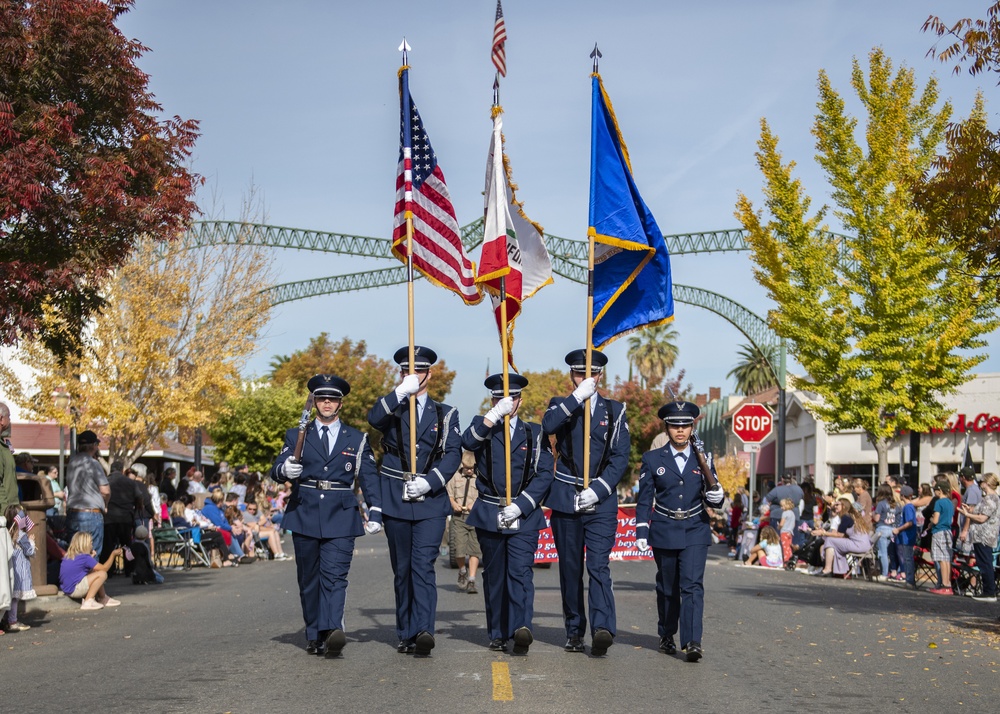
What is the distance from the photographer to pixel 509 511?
30.1ft

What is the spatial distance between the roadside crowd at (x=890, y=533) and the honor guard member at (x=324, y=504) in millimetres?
10358

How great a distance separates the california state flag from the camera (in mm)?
10398

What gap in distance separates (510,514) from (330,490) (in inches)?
54.3

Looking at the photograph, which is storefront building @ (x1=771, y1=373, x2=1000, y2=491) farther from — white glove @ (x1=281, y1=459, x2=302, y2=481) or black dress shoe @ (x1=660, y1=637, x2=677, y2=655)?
white glove @ (x1=281, y1=459, x2=302, y2=481)

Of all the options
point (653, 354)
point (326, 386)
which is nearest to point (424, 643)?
point (326, 386)

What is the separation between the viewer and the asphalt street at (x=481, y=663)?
296 inches

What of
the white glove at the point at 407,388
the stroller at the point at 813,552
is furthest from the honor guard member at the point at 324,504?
the stroller at the point at 813,552

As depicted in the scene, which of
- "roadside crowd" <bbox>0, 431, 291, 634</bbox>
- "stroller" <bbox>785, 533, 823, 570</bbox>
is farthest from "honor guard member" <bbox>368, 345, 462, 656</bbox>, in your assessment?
"stroller" <bbox>785, 533, 823, 570</bbox>

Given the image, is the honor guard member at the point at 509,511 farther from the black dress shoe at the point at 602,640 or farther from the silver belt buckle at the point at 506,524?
the black dress shoe at the point at 602,640

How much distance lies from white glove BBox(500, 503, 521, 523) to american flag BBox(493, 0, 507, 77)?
3.98m

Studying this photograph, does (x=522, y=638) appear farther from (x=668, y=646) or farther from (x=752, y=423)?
(x=752, y=423)

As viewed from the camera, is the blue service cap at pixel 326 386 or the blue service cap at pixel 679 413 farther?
the blue service cap at pixel 679 413

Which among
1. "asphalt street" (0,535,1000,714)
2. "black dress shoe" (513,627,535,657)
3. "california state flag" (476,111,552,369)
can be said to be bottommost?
"asphalt street" (0,535,1000,714)

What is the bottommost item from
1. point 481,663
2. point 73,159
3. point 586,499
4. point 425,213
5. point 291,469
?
point 481,663
